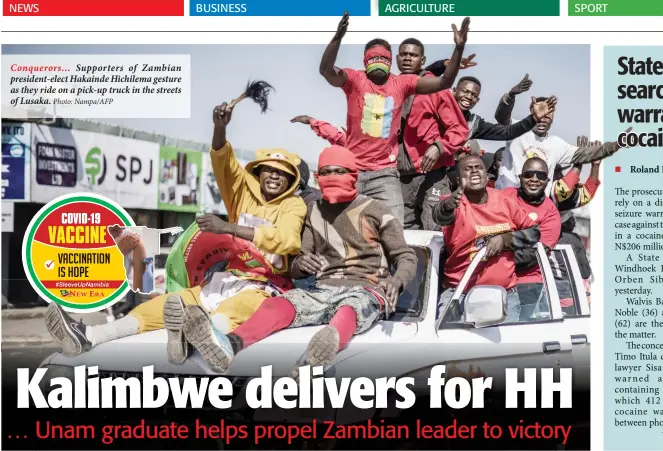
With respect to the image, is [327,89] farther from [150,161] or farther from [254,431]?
[254,431]

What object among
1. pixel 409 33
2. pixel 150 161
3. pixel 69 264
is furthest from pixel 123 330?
pixel 409 33

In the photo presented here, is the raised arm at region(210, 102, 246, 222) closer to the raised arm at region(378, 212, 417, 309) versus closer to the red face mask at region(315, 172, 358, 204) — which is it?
the red face mask at region(315, 172, 358, 204)

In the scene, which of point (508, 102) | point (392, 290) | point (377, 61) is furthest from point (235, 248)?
point (508, 102)

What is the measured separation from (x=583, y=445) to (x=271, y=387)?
2027mm

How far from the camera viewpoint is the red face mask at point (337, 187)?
6.09 meters

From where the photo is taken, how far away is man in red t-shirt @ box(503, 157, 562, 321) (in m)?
6.22

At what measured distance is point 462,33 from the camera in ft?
20.6

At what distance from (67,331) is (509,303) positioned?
2669mm

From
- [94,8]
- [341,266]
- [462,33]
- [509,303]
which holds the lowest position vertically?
[509,303]

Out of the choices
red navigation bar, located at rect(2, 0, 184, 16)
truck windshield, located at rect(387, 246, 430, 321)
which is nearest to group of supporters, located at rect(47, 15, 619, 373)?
truck windshield, located at rect(387, 246, 430, 321)

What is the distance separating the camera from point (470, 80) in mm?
6543

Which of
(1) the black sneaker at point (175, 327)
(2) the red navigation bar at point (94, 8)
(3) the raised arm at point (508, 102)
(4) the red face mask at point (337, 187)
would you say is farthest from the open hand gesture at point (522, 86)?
(1) the black sneaker at point (175, 327)

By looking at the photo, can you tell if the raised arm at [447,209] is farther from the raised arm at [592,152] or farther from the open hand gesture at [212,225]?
the open hand gesture at [212,225]

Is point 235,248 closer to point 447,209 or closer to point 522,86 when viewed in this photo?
point 447,209
